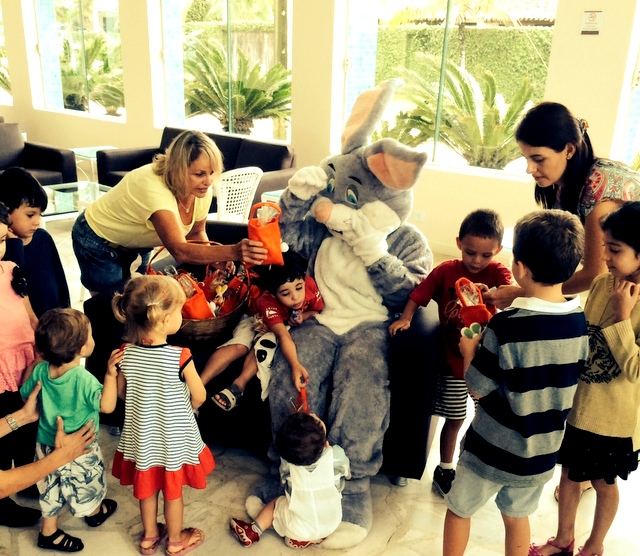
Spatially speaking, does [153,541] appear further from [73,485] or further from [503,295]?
[503,295]

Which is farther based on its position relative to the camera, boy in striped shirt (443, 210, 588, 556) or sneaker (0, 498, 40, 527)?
sneaker (0, 498, 40, 527)

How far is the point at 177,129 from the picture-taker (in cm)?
571

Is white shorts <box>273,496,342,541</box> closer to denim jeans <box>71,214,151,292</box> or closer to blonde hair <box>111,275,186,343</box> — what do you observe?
blonde hair <box>111,275,186,343</box>

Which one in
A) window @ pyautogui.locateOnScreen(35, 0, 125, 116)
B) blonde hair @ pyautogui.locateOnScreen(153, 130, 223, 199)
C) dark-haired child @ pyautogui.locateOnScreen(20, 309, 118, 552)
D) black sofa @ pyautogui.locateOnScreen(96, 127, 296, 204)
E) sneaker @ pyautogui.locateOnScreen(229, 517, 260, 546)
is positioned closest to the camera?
dark-haired child @ pyautogui.locateOnScreen(20, 309, 118, 552)

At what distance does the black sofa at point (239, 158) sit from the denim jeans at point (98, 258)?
179 cm

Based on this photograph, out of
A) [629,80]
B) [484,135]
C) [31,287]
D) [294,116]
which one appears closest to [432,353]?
[31,287]

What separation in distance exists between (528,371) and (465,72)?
408cm

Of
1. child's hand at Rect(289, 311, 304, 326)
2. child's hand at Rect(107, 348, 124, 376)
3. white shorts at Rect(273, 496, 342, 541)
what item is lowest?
white shorts at Rect(273, 496, 342, 541)

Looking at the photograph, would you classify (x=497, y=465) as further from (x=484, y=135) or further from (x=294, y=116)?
(x=294, y=116)

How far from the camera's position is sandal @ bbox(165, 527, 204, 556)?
6.07 ft

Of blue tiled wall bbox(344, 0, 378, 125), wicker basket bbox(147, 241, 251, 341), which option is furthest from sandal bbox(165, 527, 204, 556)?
blue tiled wall bbox(344, 0, 378, 125)

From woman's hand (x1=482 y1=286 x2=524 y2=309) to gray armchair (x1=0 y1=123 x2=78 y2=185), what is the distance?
4.80m

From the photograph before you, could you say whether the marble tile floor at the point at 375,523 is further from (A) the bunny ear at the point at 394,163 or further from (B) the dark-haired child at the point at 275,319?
(A) the bunny ear at the point at 394,163

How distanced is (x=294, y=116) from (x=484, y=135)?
5.40ft
